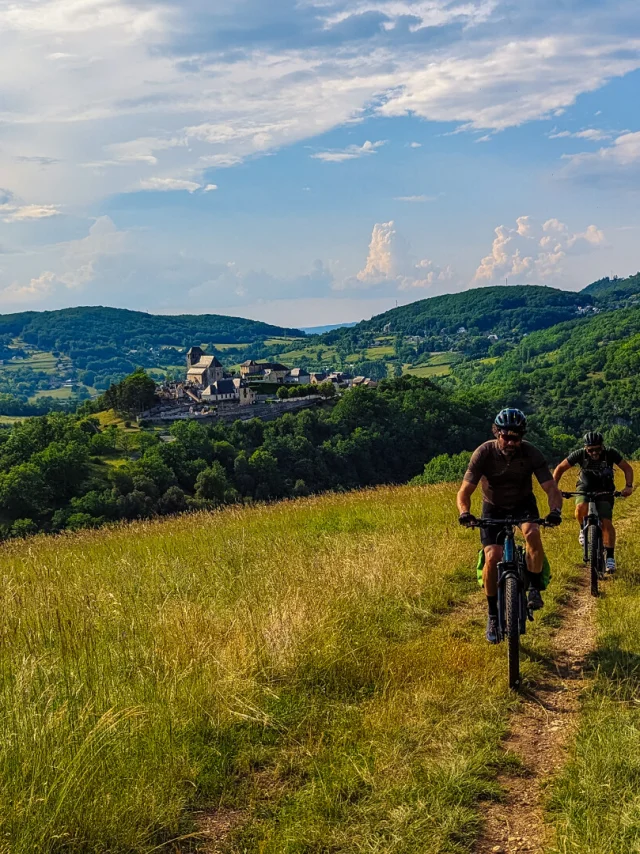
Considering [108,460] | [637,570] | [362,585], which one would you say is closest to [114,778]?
[362,585]

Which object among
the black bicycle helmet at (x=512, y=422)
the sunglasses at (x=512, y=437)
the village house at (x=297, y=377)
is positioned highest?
the village house at (x=297, y=377)

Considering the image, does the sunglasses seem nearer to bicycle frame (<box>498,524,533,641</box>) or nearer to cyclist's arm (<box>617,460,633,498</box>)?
bicycle frame (<box>498,524,533,641</box>)

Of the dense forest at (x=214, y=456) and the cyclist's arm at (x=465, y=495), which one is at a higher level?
the cyclist's arm at (x=465, y=495)

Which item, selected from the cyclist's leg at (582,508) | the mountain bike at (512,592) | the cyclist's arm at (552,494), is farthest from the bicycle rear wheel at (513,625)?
the cyclist's leg at (582,508)

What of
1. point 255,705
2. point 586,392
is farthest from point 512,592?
point 586,392

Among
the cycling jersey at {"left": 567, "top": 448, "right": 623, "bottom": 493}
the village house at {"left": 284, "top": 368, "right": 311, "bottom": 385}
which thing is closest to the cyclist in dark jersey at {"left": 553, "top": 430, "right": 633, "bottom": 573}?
the cycling jersey at {"left": 567, "top": 448, "right": 623, "bottom": 493}

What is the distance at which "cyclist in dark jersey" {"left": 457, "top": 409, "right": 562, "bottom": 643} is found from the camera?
6.39 m

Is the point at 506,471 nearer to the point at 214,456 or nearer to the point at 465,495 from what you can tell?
the point at 465,495

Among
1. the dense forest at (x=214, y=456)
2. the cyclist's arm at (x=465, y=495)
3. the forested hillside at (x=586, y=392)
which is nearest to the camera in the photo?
the cyclist's arm at (x=465, y=495)

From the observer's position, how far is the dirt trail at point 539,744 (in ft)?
12.8

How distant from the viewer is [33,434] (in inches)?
3265

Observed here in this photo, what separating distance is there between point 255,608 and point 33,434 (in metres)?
83.0

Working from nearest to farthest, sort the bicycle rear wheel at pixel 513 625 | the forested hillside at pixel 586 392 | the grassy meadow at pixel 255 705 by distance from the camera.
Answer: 1. the grassy meadow at pixel 255 705
2. the bicycle rear wheel at pixel 513 625
3. the forested hillside at pixel 586 392

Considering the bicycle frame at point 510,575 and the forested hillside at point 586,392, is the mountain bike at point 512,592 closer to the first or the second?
the bicycle frame at point 510,575
